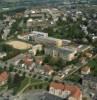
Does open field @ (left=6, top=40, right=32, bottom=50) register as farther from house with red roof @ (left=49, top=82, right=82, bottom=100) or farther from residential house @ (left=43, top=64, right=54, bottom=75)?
house with red roof @ (left=49, top=82, right=82, bottom=100)

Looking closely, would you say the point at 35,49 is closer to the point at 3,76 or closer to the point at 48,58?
the point at 48,58

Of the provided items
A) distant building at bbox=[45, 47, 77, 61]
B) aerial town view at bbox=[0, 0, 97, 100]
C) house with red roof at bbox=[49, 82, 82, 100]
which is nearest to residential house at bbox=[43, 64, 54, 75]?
aerial town view at bbox=[0, 0, 97, 100]

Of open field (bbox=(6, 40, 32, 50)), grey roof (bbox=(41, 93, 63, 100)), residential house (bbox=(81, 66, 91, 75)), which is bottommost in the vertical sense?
open field (bbox=(6, 40, 32, 50))

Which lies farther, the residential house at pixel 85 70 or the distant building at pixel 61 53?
the distant building at pixel 61 53

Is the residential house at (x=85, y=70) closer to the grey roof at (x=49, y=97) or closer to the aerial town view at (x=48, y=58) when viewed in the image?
the aerial town view at (x=48, y=58)

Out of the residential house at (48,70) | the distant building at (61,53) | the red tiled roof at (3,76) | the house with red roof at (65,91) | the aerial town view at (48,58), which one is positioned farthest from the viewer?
the distant building at (61,53)

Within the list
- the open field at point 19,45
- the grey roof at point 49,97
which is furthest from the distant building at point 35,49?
the grey roof at point 49,97

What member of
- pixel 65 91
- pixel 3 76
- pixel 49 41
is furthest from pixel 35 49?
pixel 65 91

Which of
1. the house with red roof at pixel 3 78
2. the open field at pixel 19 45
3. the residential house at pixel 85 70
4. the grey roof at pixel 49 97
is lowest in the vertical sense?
the open field at pixel 19 45
